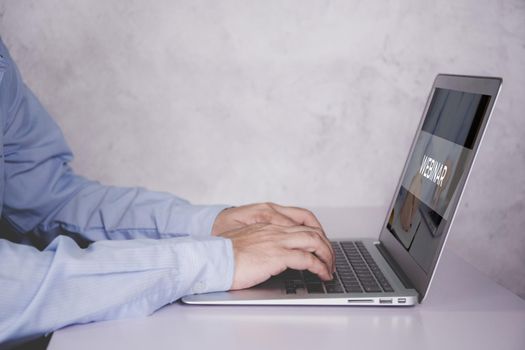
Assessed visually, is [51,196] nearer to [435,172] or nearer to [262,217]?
[262,217]

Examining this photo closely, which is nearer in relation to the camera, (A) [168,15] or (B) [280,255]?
(B) [280,255]

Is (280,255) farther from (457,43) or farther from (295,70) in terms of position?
(457,43)

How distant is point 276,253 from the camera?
0.88 meters

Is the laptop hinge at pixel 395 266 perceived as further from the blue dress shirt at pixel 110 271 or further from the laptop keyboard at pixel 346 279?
the blue dress shirt at pixel 110 271

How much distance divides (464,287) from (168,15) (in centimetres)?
101

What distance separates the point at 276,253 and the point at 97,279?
9.9 inches

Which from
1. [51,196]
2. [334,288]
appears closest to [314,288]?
[334,288]

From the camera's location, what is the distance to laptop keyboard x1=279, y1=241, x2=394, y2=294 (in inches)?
34.7

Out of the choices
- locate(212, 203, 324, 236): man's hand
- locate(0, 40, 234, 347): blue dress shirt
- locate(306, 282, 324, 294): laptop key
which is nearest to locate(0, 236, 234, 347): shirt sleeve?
locate(0, 40, 234, 347): blue dress shirt

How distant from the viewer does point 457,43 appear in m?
1.63

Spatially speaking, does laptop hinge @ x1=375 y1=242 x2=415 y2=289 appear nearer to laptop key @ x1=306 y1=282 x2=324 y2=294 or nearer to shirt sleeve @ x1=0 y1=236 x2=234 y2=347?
laptop key @ x1=306 y1=282 x2=324 y2=294

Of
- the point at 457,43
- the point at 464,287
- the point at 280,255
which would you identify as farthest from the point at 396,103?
the point at 280,255

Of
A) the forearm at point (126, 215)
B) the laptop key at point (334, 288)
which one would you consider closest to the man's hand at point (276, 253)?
the laptop key at point (334, 288)

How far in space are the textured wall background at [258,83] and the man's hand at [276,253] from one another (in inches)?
28.4
